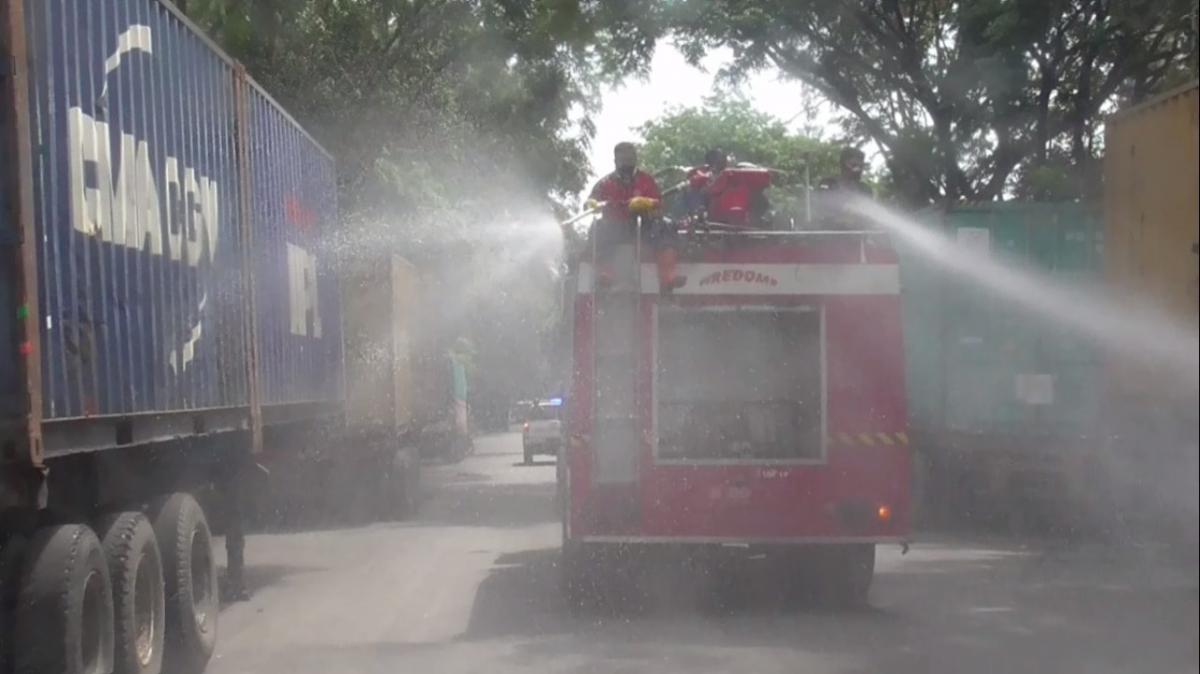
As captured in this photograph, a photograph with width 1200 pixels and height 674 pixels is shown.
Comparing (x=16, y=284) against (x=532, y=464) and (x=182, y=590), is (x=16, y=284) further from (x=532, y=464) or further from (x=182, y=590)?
(x=532, y=464)

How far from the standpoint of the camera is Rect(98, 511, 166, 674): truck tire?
27.8 ft

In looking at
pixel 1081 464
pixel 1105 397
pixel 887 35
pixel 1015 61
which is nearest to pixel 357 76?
pixel 887 35

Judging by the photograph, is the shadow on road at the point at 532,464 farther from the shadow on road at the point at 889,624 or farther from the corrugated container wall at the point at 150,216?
the corrugated container wall at the point at 150,216

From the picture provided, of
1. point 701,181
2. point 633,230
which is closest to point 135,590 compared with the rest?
point 633,230

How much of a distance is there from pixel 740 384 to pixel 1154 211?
8160mm

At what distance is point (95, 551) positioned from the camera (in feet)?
26.4

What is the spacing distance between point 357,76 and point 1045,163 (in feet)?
35.2

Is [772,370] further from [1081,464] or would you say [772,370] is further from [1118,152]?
[1118,152]

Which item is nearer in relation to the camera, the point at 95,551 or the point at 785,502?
the point at 95,551

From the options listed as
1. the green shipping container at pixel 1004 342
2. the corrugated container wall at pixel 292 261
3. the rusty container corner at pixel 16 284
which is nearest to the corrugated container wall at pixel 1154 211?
the rusty container corner at pixel 16 284

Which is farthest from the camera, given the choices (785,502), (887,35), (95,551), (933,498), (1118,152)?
(887,35)

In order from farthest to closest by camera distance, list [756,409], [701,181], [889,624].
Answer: [701,181] < [756,409] < [889,624]

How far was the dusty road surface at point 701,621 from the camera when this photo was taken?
973cm

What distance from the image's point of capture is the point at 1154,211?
148 inches
